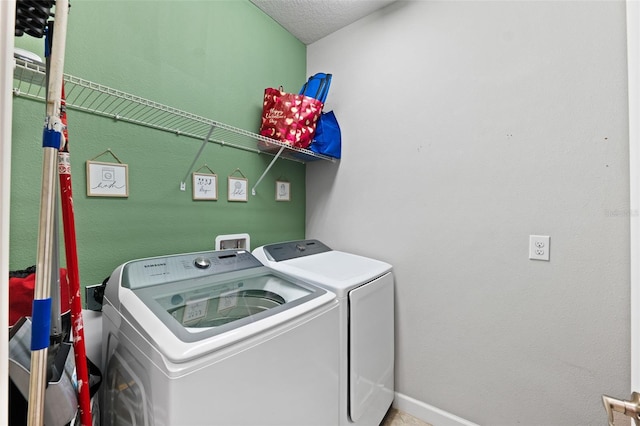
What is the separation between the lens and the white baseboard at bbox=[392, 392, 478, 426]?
1631 millimetres

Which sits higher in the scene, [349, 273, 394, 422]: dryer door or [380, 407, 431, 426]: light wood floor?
[349, 273, 394, 422]: dryer door

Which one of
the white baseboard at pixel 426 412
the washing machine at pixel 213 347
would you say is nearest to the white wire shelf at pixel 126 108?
the washing machine at pixel 213 347

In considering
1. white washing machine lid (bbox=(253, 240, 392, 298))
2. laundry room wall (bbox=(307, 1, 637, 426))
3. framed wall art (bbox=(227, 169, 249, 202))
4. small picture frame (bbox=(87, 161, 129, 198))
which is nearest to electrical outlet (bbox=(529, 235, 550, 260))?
laundry room wall (bbox=(307, 1, 637, 426))

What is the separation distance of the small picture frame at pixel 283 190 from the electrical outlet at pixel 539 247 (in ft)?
5.41

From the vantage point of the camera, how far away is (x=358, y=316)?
1.37 m

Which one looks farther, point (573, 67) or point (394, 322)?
point (394, 322)

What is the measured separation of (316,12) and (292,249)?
181 cm

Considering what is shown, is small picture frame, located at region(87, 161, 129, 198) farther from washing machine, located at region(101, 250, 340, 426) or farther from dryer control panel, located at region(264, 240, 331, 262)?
dryer control panel, located at region(264, 240, 331, 262)

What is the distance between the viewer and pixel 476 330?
157cm

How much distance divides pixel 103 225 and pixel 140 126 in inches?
20.6

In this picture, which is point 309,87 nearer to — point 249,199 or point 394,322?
point 249,199

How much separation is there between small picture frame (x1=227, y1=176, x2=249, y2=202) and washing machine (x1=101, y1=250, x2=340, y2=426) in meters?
0.50

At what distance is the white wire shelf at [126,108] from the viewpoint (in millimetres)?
914

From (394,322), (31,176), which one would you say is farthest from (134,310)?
(394,322)
